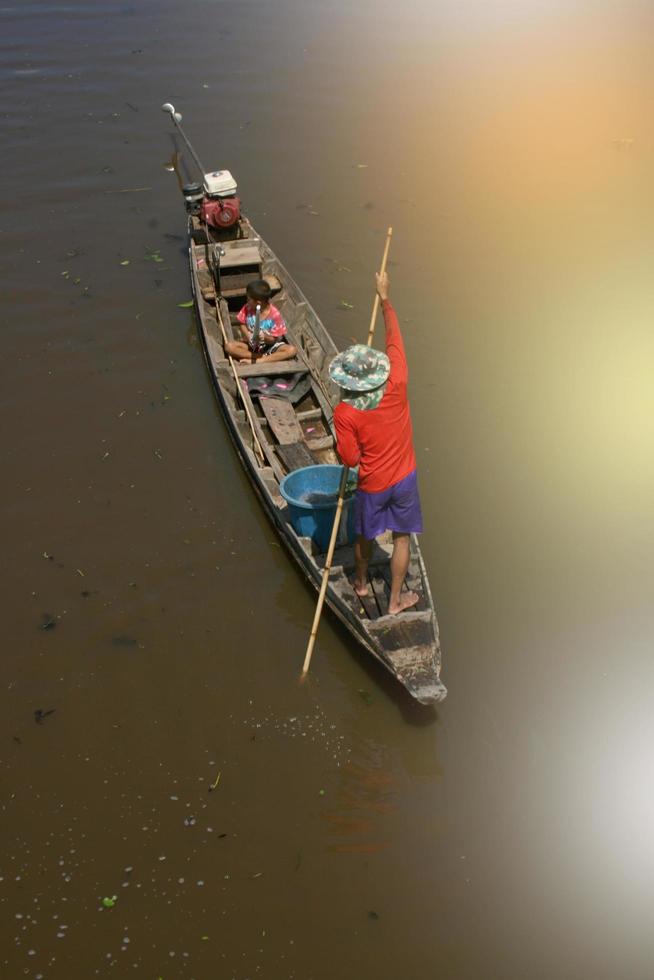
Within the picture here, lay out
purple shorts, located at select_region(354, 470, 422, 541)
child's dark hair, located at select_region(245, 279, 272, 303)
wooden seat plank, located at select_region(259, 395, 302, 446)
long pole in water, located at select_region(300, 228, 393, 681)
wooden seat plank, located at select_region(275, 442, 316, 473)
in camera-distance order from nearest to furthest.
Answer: purple shorts, located at select_region(354, 470, 422, 541) → long pole in water, located at select_region(300, 228, 393, 681) → wooden seat plank, located at select_region(275, 442, 316, 473) → wooden seat plank, located at select_region(259, 395, 302, 446) → child's dark hair, located at select_region(245, 279, 272, 303)

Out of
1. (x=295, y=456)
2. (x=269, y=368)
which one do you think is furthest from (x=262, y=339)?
(x=295, y=456)

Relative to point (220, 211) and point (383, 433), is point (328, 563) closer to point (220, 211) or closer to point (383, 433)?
point (383, 433)

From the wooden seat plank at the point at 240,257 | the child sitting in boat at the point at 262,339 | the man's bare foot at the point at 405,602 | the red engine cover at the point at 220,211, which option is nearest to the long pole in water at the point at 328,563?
the man's bare foot at the point at 405,602

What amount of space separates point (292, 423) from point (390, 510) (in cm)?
240

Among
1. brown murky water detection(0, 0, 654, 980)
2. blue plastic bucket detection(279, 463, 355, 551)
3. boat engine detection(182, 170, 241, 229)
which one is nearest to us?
brown murky water detection(0, 0, 654, 980)

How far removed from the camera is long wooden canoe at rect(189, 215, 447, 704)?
5.49 meters

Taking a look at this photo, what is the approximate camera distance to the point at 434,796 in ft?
17.3

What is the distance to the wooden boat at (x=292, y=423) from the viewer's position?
550 cm

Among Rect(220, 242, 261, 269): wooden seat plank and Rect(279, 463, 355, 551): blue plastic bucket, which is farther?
Rect(220, 242, 261, 269): wooden seat plank

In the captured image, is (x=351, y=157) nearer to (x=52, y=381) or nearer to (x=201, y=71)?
(x=201, y=71)

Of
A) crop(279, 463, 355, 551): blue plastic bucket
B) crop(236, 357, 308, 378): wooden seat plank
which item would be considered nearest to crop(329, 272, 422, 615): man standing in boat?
crop(279, 463, 355, 551): blue plastic bucket

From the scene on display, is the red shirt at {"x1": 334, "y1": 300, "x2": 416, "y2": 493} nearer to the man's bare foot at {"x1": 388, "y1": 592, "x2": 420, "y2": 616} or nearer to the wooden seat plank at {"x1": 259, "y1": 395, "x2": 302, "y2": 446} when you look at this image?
the man's bare foot at {"x1": 388, "y1": 592, "x2": 420, "y2": 616}

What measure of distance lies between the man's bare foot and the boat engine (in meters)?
5.21

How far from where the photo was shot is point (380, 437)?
492 cm
